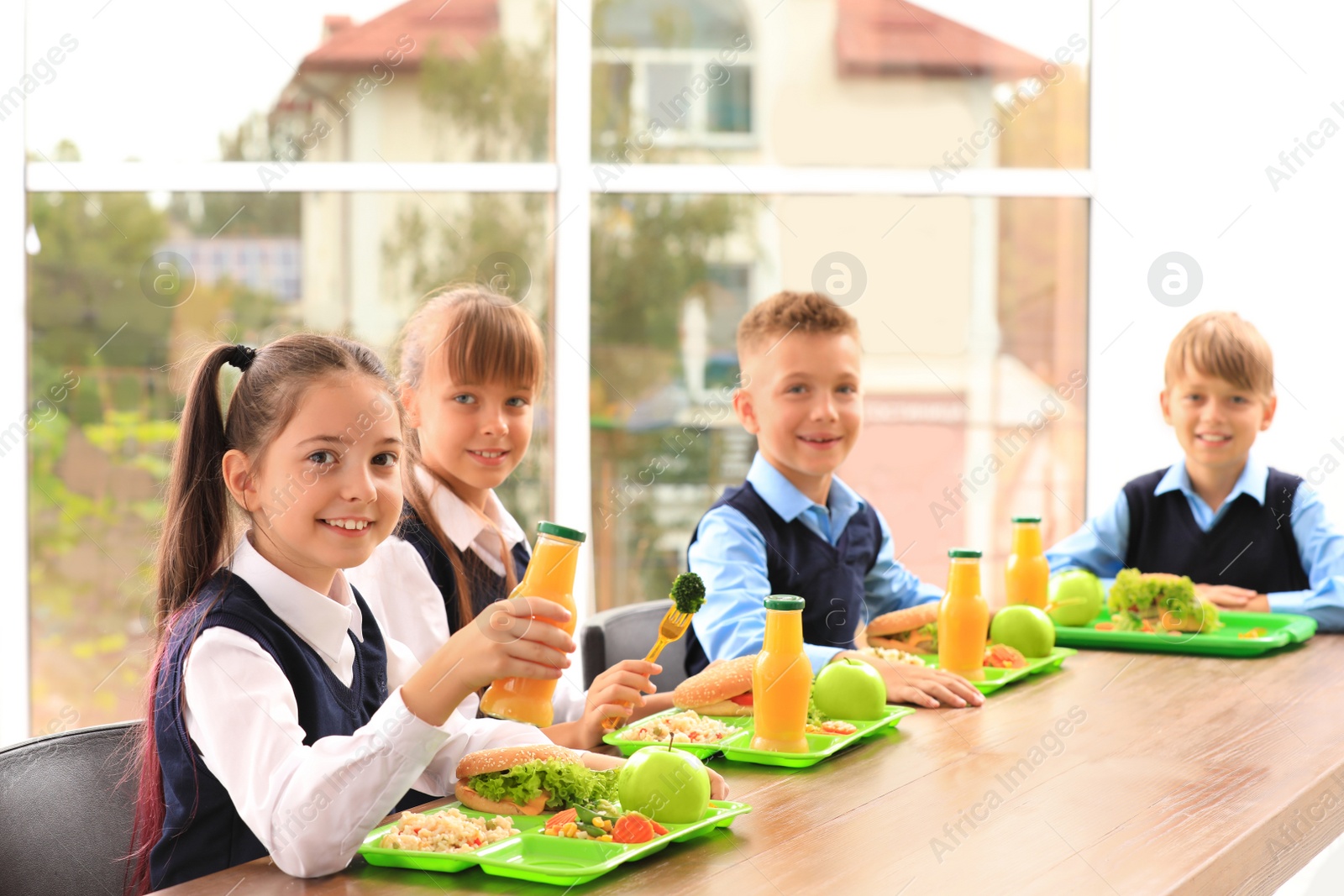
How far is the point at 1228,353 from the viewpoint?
8.89 ft

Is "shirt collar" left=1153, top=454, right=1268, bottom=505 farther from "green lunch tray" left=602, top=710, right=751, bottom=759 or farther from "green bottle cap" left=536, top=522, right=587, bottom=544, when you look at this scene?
"green bottle cap" left=536, top=522, right=587, bottom=544

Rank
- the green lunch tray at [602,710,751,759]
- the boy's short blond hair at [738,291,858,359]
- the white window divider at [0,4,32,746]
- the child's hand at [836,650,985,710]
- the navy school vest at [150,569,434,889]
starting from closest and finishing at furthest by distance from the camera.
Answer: the navy school vest at [150,569,434,889], the green lunch tray at [602,710,751,759], the child's hand at [836,650,985,710], the boy's short blond hair at [738,291,858,359], the white window divider at [0,4,32,746]

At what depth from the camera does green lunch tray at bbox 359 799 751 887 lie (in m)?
1.09

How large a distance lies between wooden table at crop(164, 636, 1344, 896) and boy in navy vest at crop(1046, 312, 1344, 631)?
94 cm

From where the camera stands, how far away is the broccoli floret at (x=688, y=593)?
4.36ft

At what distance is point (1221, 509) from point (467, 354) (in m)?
1.84

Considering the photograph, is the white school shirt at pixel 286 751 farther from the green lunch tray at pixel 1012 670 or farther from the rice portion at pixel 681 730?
the green lunch tray at pixel 1012 670

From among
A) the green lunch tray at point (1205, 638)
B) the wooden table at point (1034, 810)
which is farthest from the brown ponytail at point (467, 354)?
the green lunch tray at point (1205, 638)

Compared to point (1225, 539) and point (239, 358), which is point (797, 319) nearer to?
point (239, 358)

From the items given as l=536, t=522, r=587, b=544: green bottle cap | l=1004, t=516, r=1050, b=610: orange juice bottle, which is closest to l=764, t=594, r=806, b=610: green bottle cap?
l=536, t=522, r=587, b=544: green bottle cap

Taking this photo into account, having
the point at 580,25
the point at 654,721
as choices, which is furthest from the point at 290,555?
the point at 580,25

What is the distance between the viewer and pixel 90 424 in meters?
3.67

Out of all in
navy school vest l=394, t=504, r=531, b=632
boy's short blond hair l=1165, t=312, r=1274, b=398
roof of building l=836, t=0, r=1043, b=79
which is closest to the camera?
navy school vest l=394, t=504, r=531, b=632

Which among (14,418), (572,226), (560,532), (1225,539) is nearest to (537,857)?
(560,532)
